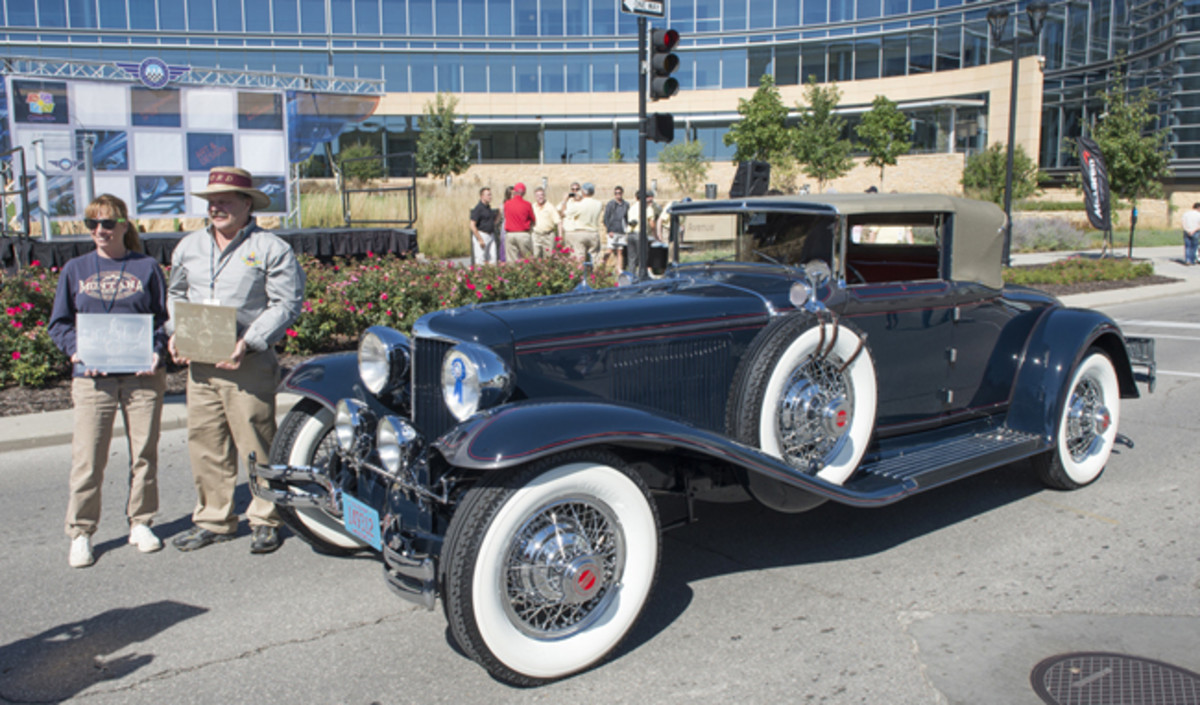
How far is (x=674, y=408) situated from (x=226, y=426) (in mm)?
2231

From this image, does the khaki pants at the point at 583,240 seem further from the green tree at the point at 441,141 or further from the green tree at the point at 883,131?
the green tree at the point at 883,131

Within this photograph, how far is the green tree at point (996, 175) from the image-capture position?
3391 centimetres

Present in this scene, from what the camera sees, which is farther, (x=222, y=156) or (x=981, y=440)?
(x=222, y=156)

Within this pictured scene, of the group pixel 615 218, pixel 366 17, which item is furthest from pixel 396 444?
pixel 366 17

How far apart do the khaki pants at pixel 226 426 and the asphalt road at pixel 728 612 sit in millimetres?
216

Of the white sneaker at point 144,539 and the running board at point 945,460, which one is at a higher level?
the running board at point 945,460

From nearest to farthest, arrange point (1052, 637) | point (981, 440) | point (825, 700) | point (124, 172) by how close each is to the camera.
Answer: point (825, 700) → point (1052, 637) → point (981, 440) → point (124, 172)

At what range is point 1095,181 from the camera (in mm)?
20094

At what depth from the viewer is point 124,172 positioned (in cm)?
1602

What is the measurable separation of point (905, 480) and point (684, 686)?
1.63 meters

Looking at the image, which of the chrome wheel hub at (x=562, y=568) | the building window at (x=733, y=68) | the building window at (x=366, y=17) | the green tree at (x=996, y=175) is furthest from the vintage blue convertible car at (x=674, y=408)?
the building window at (x=733, y=68)

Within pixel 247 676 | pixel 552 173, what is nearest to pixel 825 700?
pixel 247 676

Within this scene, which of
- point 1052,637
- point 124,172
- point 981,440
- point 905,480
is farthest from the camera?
point 124,172

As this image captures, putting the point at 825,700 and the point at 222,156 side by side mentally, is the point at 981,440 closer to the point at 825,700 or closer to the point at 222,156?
the point at 825,700
